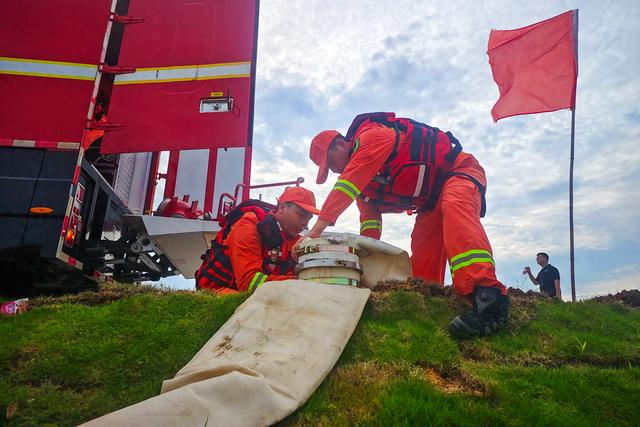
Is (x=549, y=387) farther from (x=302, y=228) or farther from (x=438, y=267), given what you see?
(x=302, y=228)

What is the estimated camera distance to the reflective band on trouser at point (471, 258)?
8.74ft

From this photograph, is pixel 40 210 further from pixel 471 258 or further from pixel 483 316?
pixel 483 316

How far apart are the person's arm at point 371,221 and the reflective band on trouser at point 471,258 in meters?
1.35

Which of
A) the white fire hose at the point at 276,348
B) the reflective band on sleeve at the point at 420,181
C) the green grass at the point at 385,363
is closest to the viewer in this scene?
the white fire hose at the point at 276,348

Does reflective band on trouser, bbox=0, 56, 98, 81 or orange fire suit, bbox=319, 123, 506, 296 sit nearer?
orange fire suit, bbox=319, 123, 506, 296

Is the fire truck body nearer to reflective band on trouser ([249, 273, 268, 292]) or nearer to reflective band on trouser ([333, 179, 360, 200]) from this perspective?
reflective band on trouser ([249, 273, 268, 292])

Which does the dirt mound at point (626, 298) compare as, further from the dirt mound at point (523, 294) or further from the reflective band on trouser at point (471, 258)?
the reflective band on trouser at point (471, 258)

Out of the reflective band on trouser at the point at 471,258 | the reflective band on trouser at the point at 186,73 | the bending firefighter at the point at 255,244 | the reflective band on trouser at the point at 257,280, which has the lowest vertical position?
the reflective band on trouser at the point at 257,280

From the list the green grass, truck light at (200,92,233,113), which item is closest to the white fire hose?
the green grass

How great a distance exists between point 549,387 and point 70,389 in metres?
2.08

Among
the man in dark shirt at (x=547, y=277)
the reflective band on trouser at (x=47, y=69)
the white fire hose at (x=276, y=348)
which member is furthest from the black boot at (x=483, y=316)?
the man in dark shirt at (x=547, y=277)

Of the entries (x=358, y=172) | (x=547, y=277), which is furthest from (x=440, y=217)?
(x=547, y=277)

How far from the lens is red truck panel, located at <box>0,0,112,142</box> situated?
411 cm

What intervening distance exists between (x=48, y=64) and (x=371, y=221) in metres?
3.56
